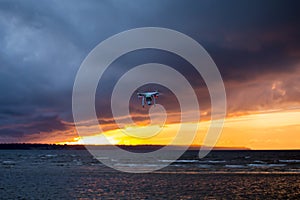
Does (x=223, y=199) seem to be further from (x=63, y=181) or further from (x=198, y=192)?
(x=63, y=181)

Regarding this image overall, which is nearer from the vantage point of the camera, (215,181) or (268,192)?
(268,192)

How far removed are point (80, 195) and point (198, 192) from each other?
1398 centimetres

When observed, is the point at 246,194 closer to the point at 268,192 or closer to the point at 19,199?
the point at 268,192

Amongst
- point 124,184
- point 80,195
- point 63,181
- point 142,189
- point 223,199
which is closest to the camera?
point 223,199

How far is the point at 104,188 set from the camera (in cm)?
5016

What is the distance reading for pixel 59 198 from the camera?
141ft

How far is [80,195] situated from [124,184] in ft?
34.4

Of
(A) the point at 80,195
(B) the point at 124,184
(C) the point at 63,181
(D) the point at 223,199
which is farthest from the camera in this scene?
(C) the point at 63,181

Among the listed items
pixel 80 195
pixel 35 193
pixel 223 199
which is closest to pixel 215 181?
pixel 223 199

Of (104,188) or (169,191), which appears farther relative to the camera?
(104,188)

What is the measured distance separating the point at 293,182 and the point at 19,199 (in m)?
37.8

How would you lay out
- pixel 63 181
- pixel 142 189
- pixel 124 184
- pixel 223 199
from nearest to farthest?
pixel 223 199
pixel 142 189
pixel 124 184
pixel 63 181

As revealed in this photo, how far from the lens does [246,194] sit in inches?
1761

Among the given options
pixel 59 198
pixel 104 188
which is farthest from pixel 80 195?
pixel 104 188
